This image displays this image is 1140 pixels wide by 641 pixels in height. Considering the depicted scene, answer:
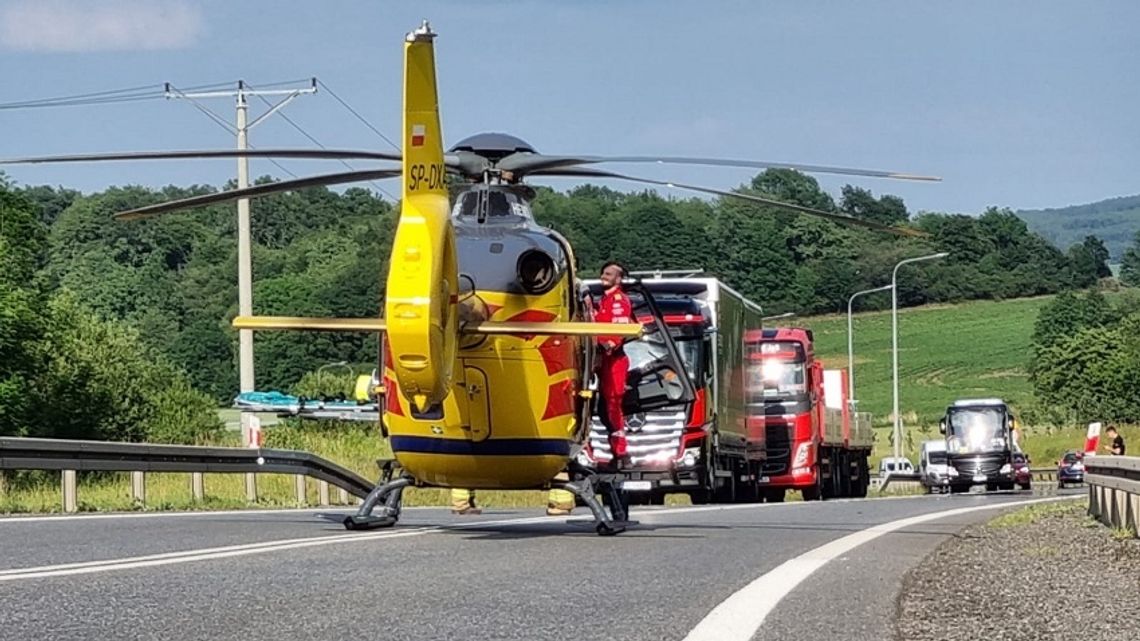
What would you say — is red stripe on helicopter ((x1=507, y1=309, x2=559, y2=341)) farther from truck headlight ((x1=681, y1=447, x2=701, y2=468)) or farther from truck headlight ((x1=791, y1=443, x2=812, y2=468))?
truck headlight ((x1=791, y1=443, x2=812, y2=468))

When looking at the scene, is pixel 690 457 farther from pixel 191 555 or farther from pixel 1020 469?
pixel 1020 469

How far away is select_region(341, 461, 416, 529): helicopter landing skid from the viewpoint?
13.7 m

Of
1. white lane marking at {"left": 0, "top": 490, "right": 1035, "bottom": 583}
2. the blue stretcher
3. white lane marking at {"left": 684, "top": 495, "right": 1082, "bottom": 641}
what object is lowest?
white lane marking at {"left": 684, "top": 495, "right": 1082, "bottom": 641}

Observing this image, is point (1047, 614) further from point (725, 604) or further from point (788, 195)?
point (788, 195)

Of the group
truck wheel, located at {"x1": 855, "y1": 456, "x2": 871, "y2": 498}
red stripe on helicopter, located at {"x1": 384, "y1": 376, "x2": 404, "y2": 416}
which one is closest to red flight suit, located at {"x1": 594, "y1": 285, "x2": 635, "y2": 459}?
red stripe on helicopter, located at {"x1": 384, "y1": 376, "x2": 404, "y2": 416}

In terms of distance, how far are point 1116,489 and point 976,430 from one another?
40086mm

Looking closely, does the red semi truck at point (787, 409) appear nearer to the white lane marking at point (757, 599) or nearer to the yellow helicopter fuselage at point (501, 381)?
the yellow helicopter fuselage at point (501, 381)

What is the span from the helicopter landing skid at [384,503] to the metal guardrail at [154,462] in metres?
4.64

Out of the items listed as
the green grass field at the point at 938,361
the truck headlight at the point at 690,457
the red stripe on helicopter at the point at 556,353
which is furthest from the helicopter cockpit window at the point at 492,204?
the green grass field at the point at 938,361

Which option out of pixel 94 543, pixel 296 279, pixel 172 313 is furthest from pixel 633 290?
pixel 172 313

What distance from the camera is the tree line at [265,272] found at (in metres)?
61.7

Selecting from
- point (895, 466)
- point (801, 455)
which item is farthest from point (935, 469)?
point (801, 455)

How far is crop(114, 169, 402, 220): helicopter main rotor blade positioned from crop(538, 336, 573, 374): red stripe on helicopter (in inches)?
71.7

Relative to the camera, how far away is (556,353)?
13.6 metres
